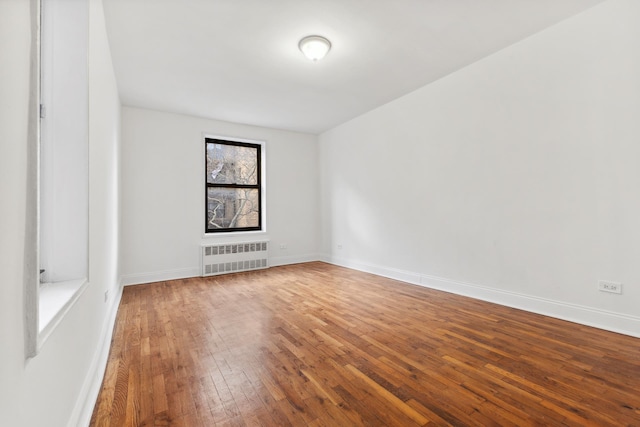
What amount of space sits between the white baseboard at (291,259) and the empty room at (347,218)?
18.3 inches

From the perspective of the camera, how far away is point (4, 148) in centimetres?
72

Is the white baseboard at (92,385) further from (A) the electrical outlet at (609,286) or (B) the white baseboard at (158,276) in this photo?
(A) the electrical outlet at (609,286)

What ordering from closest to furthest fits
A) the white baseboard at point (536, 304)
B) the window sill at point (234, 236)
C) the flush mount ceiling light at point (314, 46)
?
the white baseboard at point (536, 304), the flush mount ceiling light at point (314, 46), the window sill at point (234, 236)

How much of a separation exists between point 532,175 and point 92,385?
12.9 ft

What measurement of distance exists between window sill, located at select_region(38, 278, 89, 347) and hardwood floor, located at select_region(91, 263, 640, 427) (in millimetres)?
714

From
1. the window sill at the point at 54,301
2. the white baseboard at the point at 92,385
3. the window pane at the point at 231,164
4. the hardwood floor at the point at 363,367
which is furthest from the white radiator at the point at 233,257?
the window sill at the point at 54,301

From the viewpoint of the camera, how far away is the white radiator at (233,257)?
15.9 feet

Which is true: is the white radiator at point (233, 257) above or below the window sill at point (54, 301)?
below

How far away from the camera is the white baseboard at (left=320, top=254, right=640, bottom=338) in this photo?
2397 millimetres

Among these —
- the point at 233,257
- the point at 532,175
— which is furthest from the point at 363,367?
the point at 233,257

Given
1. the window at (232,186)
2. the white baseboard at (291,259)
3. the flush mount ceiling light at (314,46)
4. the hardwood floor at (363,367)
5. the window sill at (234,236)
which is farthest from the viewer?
the white baseboard at (291,259)

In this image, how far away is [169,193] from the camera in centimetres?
469

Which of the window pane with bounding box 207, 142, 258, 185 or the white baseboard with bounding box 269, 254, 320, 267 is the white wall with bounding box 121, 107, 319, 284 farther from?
the window pane with bounding box 207, 142, 258, 185

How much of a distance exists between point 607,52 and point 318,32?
2.51m
